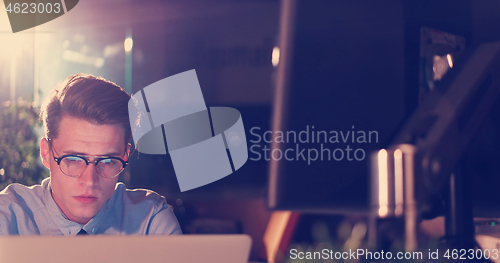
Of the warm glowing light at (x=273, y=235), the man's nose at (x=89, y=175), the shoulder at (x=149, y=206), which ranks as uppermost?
the man's nose at (x=89, y=175)

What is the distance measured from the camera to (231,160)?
1.32 meters

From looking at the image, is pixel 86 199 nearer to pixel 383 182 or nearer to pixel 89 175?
pixel 89 175

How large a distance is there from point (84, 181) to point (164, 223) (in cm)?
31

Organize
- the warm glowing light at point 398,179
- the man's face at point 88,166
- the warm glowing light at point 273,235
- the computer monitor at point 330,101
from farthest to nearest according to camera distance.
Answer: the man's face at point 88,166, the warm glowing light at point 273,235, the computer monitor at point 330,101, the warm glowing light at point 398,179

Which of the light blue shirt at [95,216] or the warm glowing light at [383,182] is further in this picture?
the light blue shirt at [95,216]

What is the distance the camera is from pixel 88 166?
132 centimetres

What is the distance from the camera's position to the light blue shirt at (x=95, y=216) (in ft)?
4.41

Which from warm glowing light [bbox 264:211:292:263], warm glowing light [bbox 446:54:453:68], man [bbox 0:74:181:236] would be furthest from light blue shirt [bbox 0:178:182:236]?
warm glowing light [bbox 446:54:453:68]

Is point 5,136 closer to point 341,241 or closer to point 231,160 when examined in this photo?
point 231,160

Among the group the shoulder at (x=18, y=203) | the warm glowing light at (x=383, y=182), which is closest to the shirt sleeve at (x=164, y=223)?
the shoulder at (x=18, y=203)

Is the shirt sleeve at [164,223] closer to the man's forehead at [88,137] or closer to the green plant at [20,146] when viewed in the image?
the man's forehead at [88,137]

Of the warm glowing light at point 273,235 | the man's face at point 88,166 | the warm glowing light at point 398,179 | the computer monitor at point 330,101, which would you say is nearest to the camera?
the warm glowing light at point 398,179

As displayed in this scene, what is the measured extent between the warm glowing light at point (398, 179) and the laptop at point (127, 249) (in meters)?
0.37

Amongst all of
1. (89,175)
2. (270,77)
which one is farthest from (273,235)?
(89,175)
